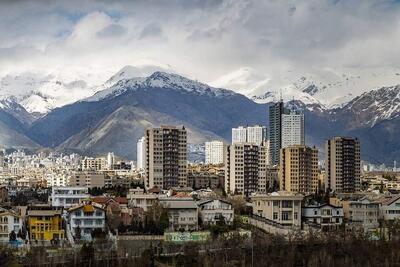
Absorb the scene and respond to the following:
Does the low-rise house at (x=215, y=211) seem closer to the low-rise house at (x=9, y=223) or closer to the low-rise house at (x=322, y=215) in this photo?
the low-rise house at (x=322, y=215)

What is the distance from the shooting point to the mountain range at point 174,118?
2798 inches

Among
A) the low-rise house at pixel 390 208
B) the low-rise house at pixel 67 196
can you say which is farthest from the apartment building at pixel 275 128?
the low-rise house at pixel 67 196

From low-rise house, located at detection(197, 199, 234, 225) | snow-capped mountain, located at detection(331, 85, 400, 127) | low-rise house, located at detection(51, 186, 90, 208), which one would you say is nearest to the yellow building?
low-rise house, located at detection(51, 186, 90, 208)

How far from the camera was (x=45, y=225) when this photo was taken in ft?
59.1

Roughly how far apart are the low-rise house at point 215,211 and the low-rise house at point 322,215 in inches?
66.2

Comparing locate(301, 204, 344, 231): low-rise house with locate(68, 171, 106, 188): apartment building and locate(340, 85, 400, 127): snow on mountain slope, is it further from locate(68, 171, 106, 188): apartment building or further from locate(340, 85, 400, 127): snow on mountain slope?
locate(340, 85, 400, 127): snow on mountain slope

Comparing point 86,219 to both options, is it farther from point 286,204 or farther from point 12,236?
point 286,204

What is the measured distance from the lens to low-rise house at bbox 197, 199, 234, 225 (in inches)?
791

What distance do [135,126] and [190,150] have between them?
16.7 feet

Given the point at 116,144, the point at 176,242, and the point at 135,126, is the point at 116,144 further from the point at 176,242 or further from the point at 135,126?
the point at 176,242

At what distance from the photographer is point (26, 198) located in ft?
86.6

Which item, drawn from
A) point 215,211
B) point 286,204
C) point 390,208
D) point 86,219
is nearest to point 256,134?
point 390,208

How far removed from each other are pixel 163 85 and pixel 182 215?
6897 centimetres

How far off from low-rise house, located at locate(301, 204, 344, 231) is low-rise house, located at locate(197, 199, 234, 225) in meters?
1.68
